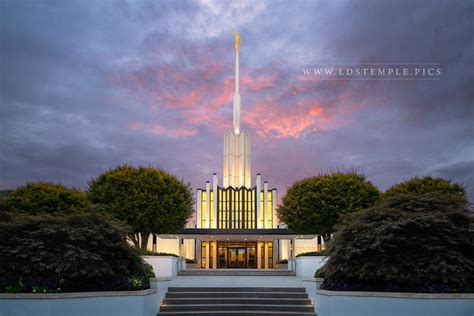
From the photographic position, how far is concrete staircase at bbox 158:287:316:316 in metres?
18.2

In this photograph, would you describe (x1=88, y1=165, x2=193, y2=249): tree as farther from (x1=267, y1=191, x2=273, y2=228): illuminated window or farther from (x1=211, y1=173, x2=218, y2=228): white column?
(x1=267, y1=191, x2=273, y2=228): illuminated window

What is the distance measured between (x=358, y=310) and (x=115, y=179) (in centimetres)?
1910

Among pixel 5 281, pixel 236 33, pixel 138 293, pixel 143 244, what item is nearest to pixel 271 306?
pixel 138 293

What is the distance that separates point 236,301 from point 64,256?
6.45 metres

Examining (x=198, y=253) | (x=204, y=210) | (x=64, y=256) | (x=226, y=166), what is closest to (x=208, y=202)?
(x=204, y=210)

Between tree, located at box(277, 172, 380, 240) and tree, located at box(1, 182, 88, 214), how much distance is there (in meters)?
13.3

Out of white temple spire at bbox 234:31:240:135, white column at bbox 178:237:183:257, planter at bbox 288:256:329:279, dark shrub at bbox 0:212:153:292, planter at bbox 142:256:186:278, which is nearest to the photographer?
dark shrub at bbox 0:212:153:292

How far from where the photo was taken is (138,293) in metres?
16.2

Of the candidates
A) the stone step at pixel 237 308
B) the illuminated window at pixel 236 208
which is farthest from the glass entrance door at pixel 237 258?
the stone step at pixel 237 308

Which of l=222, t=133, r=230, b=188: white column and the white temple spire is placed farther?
the white temple spire

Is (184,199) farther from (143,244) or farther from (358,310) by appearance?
(358,310)

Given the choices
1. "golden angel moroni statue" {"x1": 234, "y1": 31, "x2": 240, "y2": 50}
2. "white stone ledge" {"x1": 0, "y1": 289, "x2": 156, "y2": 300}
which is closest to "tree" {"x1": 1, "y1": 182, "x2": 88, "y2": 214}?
"white stone ledge" {"x1": 0, "y1": 289, "x2": 156, "y2": 300}


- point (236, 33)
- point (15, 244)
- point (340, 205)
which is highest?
point (236, 33)

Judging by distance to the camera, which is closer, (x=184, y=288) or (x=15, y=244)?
(x=15, y=244)
